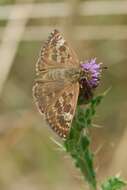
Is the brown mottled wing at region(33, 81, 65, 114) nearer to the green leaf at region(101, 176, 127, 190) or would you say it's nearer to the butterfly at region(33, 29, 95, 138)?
the butterfly at region(33, 29, 95, 138)

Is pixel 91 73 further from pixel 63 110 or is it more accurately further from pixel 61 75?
pixel 63 110

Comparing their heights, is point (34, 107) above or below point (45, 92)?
above

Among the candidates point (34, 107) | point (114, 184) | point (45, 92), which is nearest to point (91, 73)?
point (45, 92)

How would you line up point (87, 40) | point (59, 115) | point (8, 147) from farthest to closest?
point (87, 40)
point (8, 147)
point (59, 115)

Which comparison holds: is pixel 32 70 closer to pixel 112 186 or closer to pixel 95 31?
pixel 95 31

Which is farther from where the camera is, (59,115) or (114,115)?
(114,115)

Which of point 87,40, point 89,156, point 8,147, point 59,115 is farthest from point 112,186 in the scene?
point 87,40

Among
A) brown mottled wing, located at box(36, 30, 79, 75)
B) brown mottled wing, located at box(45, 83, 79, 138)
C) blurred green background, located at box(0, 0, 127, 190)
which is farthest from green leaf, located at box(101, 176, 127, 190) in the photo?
blurred green background, located at box(0, 0, 127, 190)
